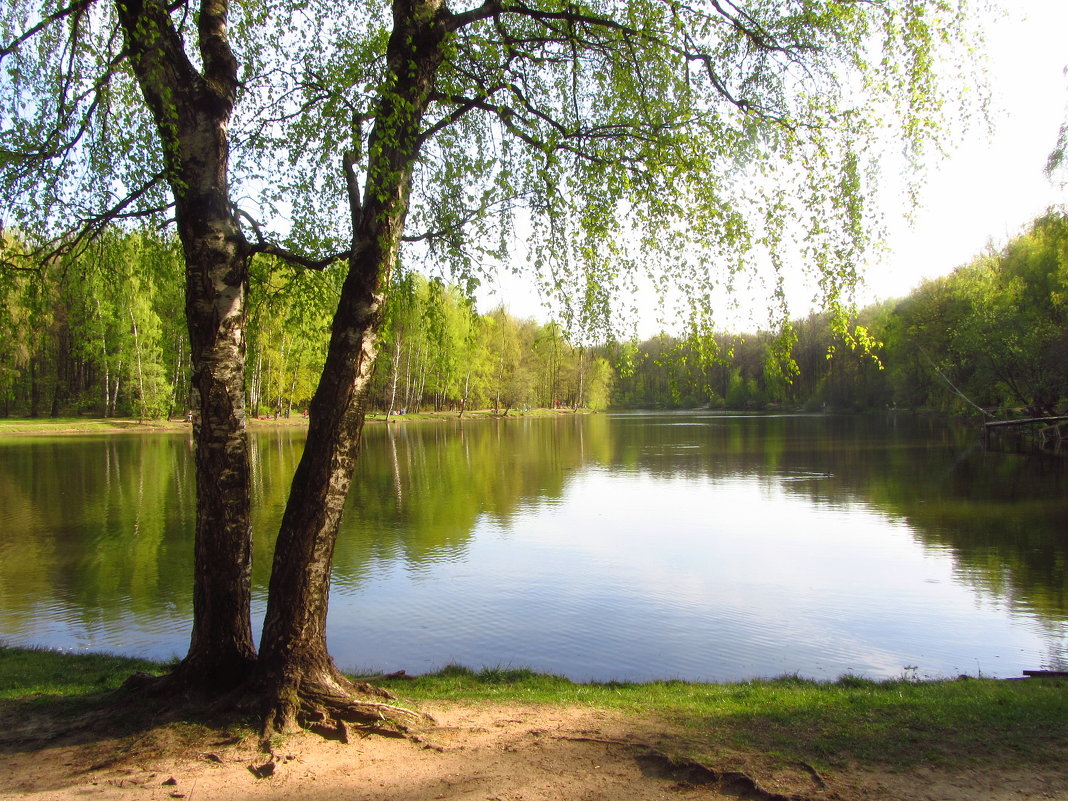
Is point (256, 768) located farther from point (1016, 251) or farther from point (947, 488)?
point (1016, 251)

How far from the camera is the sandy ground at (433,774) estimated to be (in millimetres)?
4234

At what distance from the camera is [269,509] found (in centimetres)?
1970

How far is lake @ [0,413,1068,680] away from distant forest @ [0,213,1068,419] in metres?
3.70

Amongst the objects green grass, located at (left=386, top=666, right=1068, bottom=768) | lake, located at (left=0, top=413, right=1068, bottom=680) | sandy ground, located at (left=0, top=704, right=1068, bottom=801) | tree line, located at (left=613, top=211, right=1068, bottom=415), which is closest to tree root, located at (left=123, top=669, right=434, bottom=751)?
sandy ground, located at (left=0, top=704, right=1068, bottom=801)

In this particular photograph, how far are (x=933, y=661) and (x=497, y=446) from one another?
35.1 metres

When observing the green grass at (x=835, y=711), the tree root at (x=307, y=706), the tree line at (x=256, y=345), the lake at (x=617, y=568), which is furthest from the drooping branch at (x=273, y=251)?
the lake at (x=617, y=568)

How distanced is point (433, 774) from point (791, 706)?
3.36 meters

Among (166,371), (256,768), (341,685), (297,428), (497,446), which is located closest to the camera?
(256,768)

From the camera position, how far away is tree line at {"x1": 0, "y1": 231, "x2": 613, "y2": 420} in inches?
274

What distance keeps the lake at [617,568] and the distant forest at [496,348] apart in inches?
146

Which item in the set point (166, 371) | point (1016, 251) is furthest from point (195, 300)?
point (166, 371)

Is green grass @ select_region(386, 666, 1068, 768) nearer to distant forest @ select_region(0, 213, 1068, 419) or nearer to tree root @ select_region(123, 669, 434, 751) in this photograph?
tree root @ select_region(123, 669, 434, 751)

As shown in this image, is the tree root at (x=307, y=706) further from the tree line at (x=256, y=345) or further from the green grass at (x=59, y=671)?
the tree line at (x=256, y=345)

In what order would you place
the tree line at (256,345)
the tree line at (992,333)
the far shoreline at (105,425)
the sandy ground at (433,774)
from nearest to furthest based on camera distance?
the sandy ground at (433,774), the tree line at (256,345), the tree line at (992,333), the far shoreline at (105,425)
